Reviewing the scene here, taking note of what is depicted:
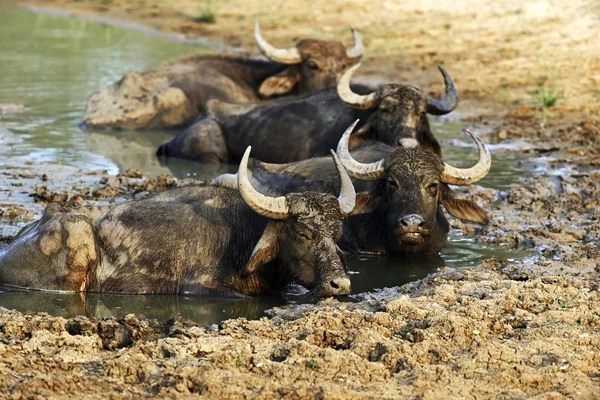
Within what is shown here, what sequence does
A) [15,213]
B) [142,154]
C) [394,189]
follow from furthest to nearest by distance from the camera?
1. [142,154]
2. [15,213]
3. [394,189]

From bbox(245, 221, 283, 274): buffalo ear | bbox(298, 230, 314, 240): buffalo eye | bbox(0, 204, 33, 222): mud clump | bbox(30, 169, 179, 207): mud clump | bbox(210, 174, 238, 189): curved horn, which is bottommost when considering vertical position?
bbox(0, 204, 33, 222): mud clump

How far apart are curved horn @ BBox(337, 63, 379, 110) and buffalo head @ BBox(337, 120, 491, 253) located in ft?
7.10

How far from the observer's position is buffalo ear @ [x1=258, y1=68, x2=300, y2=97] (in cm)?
1490

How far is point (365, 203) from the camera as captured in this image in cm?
923

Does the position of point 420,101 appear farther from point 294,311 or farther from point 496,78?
point 496,78

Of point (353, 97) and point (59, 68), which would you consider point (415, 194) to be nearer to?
point (353, 97)

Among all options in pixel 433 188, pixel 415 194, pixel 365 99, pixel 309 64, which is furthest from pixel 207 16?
pixel 415 194

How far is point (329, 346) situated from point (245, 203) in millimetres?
2148

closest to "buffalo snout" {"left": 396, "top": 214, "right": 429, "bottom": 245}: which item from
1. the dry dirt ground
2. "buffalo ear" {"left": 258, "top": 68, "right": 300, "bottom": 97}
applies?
the dry dirt ground

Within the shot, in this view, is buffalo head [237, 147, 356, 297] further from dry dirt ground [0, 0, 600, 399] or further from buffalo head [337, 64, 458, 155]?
buffalo head [337, 64, 458, 155]

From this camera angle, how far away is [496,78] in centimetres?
1712

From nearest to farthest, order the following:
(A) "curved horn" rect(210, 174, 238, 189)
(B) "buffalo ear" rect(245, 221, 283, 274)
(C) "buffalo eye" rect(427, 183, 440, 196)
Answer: (B) "buffalo ear" rect(245, 221, 283, 274) → (A) "curved horn" rect(210, 174, 238, 189) → (C) "buffalo eye" rect(427, 183, 440, 196)

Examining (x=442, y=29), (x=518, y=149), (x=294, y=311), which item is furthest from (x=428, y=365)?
(x=442, y=29)

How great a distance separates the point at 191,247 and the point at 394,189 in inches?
73.5
